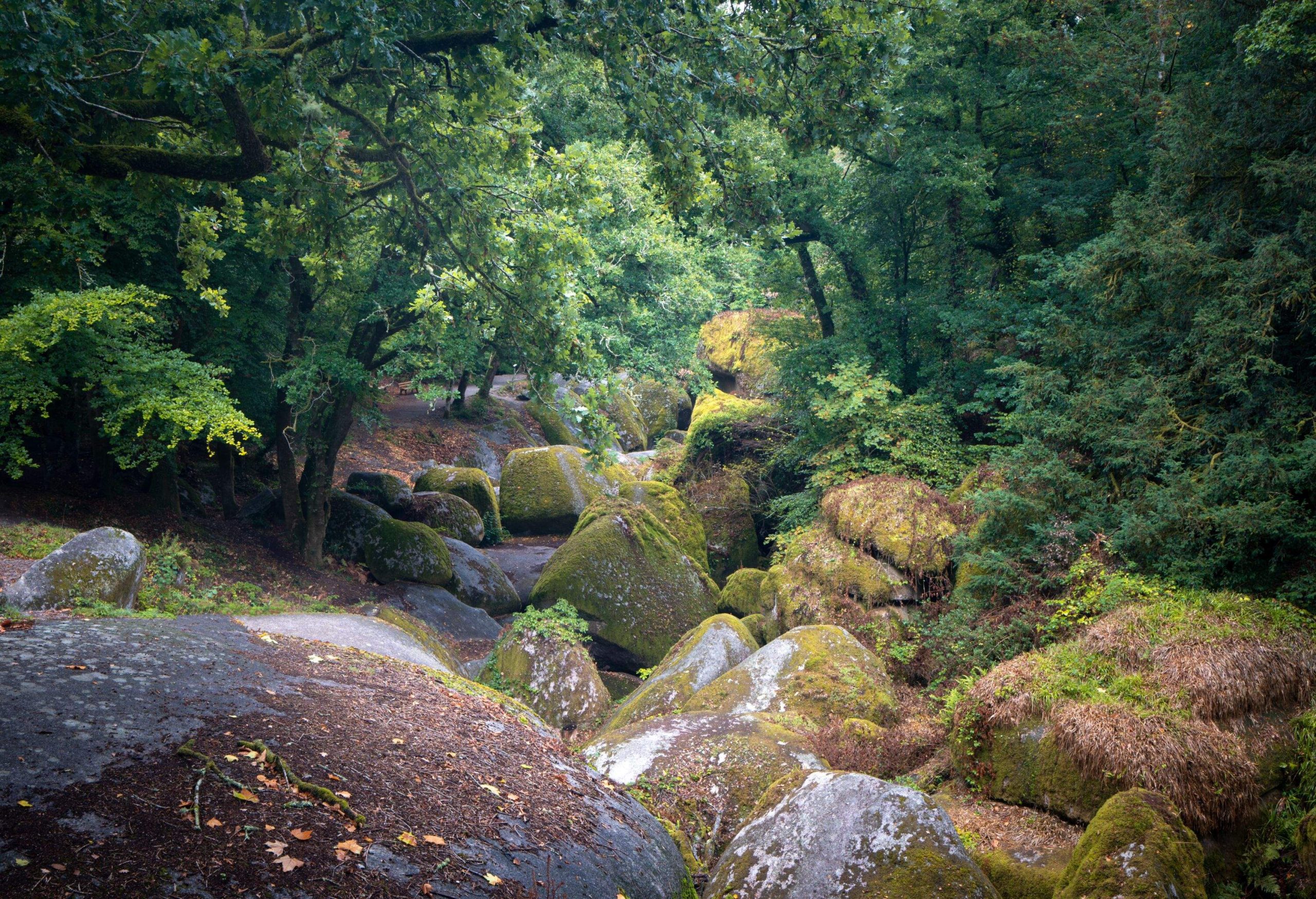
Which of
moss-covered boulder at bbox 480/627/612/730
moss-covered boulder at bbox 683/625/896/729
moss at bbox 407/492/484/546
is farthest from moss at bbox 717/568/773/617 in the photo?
moss at bbox 407/492/484/546

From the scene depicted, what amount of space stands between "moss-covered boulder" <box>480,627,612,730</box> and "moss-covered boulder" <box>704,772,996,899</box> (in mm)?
5404

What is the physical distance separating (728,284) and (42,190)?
15.7 m

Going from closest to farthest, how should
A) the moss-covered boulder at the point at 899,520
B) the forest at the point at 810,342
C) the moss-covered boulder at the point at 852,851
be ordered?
the moss-covered boulder at the point at 852,851 < the forest at the point at 810,342 < the moss-covered boulder at the point at 899,520

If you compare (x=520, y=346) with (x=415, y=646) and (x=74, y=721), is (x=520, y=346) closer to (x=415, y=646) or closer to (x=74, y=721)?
(x=415, y=646)

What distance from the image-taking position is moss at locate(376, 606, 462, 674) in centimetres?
963

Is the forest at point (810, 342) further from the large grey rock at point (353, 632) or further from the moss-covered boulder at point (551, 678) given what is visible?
the large grey rock at point (353, 632)

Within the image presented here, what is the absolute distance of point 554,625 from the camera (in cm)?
1086

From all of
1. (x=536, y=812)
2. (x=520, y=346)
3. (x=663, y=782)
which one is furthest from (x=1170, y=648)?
(x=520, y=346)

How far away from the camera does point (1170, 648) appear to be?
21.3 ft

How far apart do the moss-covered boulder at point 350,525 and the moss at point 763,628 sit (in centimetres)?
754

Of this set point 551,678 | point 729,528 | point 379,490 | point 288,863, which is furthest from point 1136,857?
point 379,490

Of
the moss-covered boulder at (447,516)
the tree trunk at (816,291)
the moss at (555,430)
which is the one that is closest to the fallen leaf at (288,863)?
the moss-covered boulder at (447,516)

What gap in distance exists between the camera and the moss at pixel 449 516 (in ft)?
55.8

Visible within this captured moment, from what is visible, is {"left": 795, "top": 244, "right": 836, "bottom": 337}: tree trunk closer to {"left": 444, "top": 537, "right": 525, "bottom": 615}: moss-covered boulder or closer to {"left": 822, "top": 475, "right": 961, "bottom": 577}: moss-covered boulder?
{"left": 822, "top": 475, "right": 961, "bottom": 577}: moss-covered boulder
